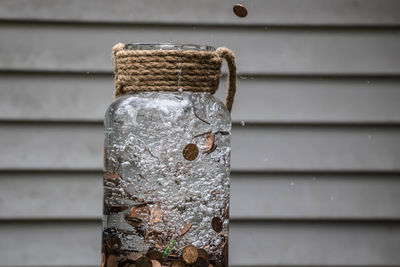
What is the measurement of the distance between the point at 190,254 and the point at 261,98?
85 centimetres

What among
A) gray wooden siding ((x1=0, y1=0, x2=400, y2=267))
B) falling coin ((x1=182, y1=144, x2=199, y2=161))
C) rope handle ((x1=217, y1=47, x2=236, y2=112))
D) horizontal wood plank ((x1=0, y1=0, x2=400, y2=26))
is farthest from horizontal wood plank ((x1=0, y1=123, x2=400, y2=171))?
falling coin ((x1=182, y1=144, x2=199, y2=161))

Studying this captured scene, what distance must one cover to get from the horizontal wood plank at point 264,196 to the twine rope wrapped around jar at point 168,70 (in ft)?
2.50

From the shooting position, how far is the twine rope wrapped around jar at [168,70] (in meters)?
0.82

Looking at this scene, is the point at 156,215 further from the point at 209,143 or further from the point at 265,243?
the point at 265,243

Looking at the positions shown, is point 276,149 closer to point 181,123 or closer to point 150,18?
point 150,18

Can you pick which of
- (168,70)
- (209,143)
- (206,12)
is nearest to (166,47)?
(168,70)

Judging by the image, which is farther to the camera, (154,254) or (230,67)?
(230,67)

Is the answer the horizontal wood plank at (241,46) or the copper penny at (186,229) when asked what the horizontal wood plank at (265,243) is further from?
the copper penny at (186,229)

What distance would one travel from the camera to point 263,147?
158 centimetres

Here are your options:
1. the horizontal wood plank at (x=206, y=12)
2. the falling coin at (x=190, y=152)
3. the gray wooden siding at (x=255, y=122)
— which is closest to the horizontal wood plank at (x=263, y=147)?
the gray wooden siding at (x=255, y=122)

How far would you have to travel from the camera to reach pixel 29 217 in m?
1.54

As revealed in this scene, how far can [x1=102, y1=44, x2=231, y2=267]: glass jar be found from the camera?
31.7 inches

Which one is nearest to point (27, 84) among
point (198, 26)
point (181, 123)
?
point (198, 26)

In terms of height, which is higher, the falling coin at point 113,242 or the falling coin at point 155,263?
the falling coin at point 113,242
